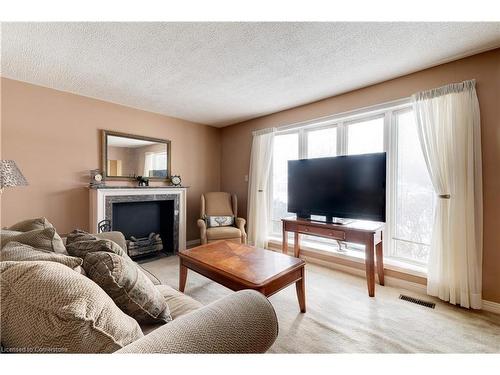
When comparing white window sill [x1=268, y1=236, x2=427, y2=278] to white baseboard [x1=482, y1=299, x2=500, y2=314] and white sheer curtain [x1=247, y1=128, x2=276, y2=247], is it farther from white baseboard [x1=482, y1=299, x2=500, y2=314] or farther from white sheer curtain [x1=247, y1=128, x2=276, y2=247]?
white baseboard [x1=482, y1=299, x2=500, y2=314]

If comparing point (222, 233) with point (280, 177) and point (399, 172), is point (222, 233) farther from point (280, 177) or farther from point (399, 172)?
point (399, 172)

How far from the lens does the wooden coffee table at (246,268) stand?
5.54 feet

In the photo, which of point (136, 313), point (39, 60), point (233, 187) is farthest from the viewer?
point (233, 187)

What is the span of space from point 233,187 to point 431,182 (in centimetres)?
313

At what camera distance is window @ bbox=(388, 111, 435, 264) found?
8.20ft

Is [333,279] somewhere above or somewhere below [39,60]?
below

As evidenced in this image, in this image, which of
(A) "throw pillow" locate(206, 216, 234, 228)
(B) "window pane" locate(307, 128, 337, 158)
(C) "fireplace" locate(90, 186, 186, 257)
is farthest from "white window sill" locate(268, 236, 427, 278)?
(C) "fireplace" locate(90, 186, 186, 257)

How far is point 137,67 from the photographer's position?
92.3 inches

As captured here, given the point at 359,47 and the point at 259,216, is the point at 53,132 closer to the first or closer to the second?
the point at 259,216

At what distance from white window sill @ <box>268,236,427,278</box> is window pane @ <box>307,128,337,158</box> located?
1325 mm

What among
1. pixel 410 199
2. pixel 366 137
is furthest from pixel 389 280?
pixel 366 137

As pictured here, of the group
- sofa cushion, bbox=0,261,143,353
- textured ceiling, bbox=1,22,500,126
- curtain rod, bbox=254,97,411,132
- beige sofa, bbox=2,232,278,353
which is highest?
textured ceiling, bbox=1,22,500,126

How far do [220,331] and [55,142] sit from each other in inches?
134
